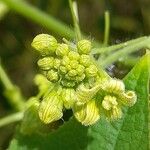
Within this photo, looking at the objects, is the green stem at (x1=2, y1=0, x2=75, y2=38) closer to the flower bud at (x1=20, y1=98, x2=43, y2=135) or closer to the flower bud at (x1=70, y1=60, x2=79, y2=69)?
the flower bud at (x1=20, y1=98, x2=43, y2=135)

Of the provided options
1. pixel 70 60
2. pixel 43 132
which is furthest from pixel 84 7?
pixel 70 60

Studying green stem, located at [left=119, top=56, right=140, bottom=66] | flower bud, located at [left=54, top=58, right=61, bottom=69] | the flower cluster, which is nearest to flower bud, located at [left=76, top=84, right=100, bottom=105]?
the flower cluster

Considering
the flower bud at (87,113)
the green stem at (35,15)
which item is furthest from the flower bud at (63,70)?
the green stem at (35,15)

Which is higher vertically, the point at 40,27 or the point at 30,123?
the point at 40,27

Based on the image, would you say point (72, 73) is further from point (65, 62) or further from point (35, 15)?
point (35, 15)

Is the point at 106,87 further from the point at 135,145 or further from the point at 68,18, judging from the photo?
the point at 68,18

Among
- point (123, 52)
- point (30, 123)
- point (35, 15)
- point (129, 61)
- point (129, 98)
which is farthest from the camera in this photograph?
point (35, 15)

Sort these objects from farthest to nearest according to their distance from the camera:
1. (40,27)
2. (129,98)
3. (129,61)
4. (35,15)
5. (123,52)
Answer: (40,27) → (35,15) → (129,61) → (123,52) → (129,98)

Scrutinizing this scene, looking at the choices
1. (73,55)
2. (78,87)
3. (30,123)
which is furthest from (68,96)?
(30,123)

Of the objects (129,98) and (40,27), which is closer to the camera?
(129,98)
